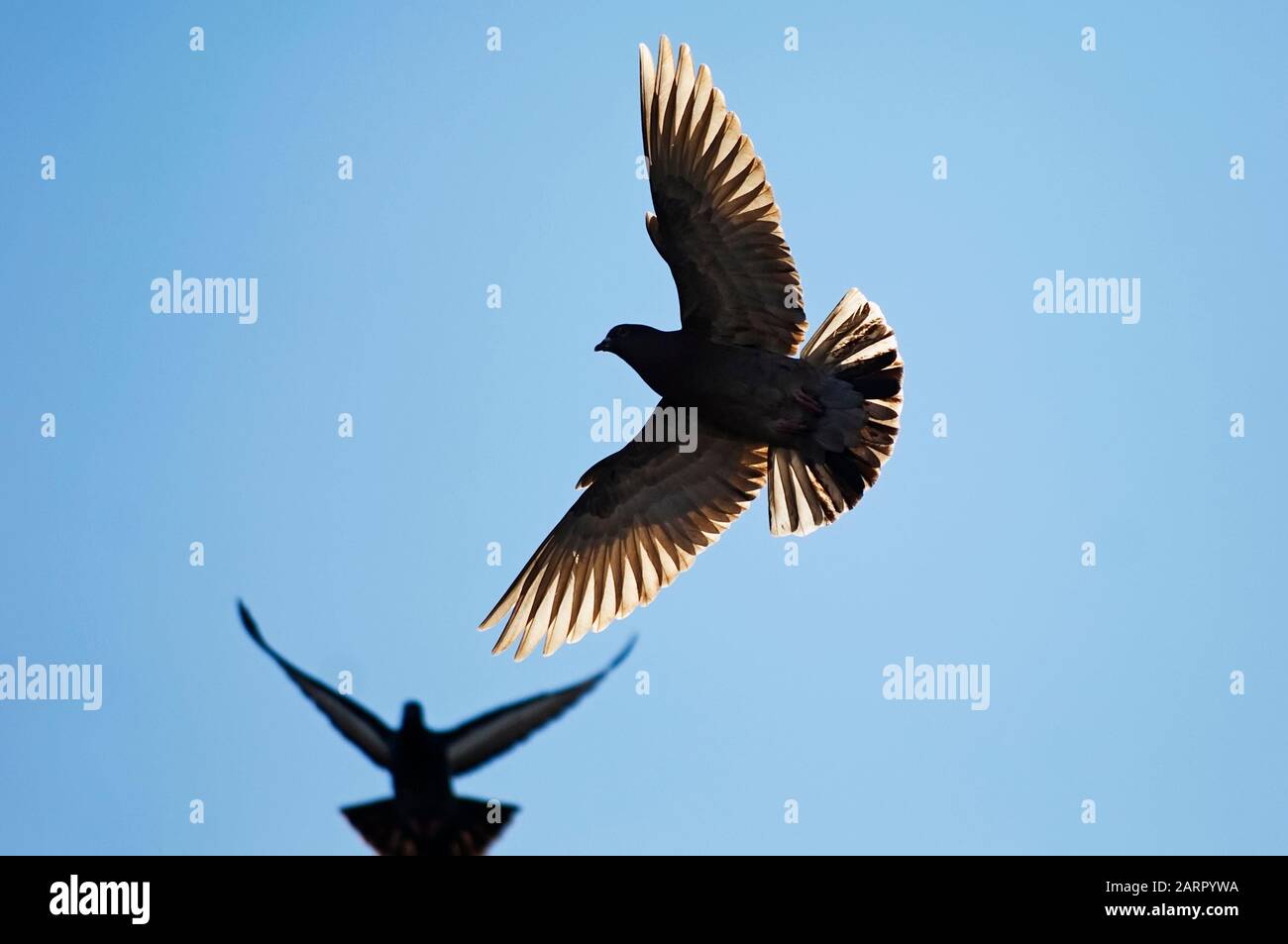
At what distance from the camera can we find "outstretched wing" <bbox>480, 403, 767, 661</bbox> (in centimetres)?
1177

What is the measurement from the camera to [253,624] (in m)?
5.50

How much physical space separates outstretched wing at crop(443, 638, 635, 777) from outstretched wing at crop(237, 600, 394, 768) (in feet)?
0.90

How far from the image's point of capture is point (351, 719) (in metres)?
5.85

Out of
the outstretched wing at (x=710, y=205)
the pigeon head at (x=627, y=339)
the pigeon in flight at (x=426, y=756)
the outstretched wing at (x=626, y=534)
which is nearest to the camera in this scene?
the pigeon in flight at (x=426, y=756)

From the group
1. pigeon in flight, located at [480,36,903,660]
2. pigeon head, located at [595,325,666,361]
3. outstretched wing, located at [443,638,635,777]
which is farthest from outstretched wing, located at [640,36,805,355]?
outstretched wing, located at [443,638,635,777]

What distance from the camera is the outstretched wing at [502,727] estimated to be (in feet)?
18.7

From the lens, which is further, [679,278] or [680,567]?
[680,567]

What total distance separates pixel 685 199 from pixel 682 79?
0.86m

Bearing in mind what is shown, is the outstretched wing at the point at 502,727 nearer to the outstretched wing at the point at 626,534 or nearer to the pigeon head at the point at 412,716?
the pigeon head at the point at 412,716
